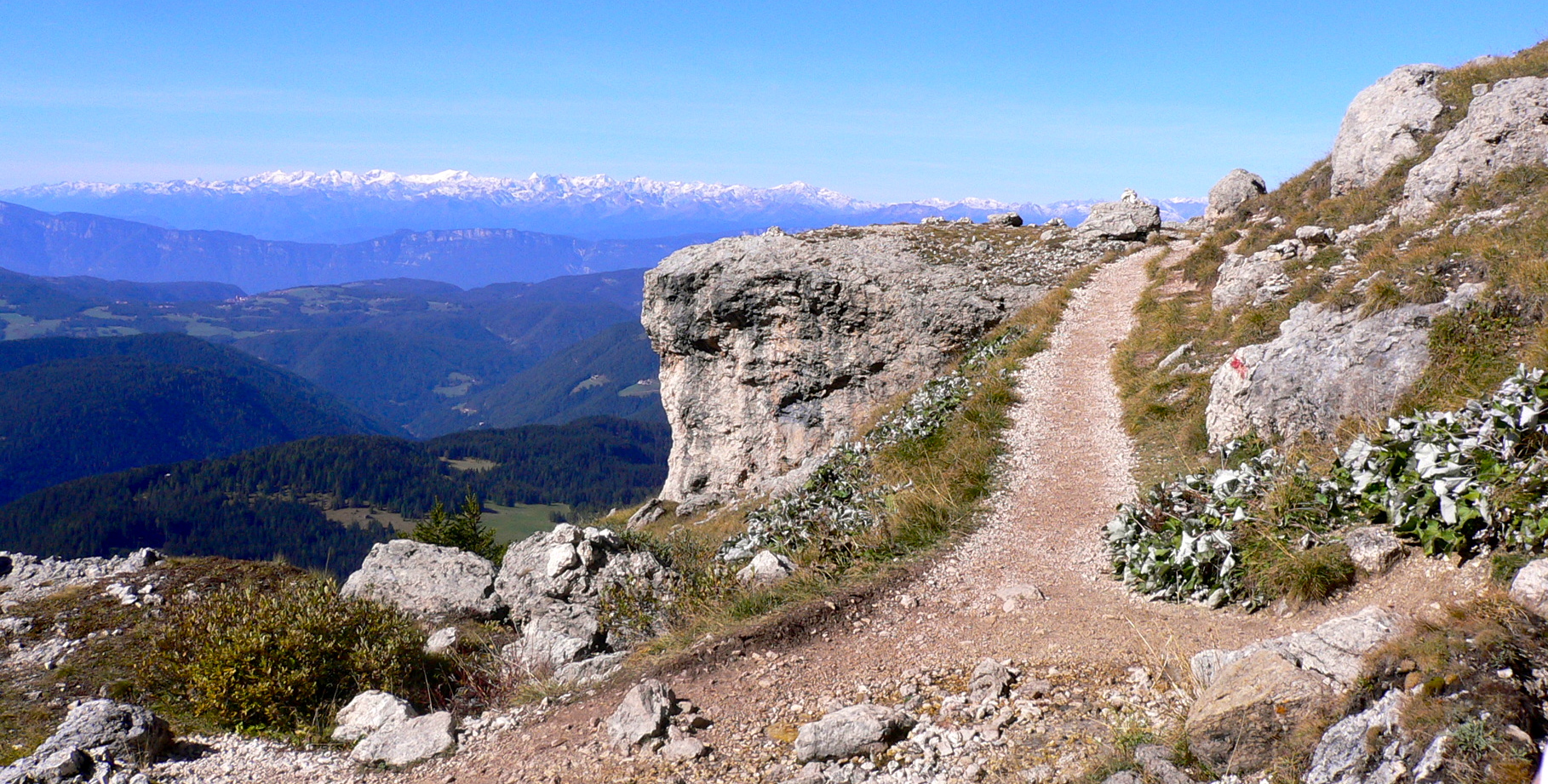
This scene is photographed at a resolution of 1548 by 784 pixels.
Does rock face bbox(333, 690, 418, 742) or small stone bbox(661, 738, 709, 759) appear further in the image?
rock face bbox(333, 690, 418, 742)

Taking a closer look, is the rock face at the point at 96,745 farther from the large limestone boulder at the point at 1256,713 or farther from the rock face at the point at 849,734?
the large limestone boulder at the point at 1256,713

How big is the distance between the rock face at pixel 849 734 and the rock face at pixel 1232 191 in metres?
35.2

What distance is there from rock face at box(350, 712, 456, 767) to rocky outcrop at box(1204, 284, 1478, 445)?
10.4 m

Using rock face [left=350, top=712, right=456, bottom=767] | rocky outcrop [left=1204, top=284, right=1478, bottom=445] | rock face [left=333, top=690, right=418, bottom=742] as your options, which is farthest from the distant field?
rocky outcrop [left=1204, top=284, right=1478, bottom=445]

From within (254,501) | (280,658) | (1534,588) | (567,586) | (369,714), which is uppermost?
(1534,588)

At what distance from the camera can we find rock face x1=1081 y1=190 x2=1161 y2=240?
33.4 m

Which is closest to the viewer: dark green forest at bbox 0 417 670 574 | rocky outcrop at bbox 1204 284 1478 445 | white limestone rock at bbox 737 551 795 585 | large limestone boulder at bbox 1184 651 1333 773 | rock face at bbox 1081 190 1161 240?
large limestone boulder at bbox 1184 651 1333 773

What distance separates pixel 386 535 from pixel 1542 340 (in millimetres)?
170414

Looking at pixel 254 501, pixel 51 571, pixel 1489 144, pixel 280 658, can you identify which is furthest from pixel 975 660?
pixel 254 501

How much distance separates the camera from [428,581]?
44.3ft

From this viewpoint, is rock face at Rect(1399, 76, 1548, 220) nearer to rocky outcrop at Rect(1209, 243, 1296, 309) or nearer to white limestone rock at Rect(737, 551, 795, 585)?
rocky outcrop at Rect(1209, 243, 1296, 309)

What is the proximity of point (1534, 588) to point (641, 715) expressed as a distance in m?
6.15

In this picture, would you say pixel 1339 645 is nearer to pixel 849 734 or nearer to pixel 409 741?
pixel 849 734

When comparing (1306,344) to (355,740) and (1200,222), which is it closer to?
(355,740)
